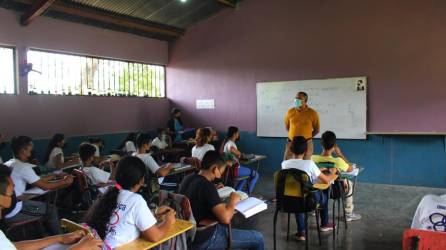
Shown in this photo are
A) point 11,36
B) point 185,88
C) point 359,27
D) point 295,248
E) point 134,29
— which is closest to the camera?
point 295,248

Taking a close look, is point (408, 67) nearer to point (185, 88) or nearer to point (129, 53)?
point (185, 88)

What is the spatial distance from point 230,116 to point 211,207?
5.77 metres

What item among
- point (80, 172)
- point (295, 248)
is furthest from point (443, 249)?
point (80, 172)

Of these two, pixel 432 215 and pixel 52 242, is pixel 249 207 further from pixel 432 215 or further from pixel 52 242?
pixel 52 242

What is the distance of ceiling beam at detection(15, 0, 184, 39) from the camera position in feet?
20.6

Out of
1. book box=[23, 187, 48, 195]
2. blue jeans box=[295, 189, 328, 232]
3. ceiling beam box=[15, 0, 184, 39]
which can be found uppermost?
ceiling beam box=[15, 0, 184, 39]

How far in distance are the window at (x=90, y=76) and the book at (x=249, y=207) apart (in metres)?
5.09

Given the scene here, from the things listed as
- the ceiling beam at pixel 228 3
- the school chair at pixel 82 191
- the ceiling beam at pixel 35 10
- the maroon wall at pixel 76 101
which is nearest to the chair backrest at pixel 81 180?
the school chair at pixel 82 191

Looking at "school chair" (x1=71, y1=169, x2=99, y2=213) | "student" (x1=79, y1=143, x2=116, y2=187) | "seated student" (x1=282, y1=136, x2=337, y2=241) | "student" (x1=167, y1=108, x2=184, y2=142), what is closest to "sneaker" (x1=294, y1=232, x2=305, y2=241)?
"seated student" (x1=282, y1=136, x2=337, y2=241)

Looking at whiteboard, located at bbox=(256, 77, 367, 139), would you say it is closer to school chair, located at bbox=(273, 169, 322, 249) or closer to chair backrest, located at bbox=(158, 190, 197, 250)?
school chair, located at bbox=(273, 169, 322, 249)

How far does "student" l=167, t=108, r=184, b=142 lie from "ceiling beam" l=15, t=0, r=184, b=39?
172 cm

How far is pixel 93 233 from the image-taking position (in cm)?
188

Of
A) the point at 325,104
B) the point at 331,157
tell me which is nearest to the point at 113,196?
the point at 331,157

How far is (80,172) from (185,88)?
515 cm
